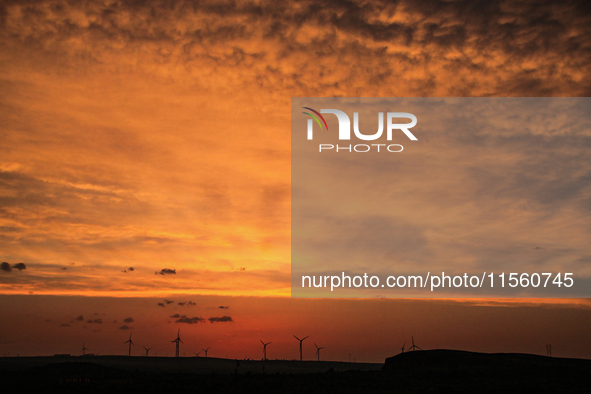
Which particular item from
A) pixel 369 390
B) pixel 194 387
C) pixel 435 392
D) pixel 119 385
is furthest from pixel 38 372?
pixel 435 392

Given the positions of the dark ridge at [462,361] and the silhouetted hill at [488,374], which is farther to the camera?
the dark ridge at [462,361]

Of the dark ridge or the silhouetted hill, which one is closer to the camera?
the silhouetted hill

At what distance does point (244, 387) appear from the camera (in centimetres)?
9619

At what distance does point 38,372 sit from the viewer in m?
153

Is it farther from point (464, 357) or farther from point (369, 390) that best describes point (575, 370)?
point (369, 390)

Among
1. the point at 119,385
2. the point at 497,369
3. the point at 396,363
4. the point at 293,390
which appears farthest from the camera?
the point at 396,363

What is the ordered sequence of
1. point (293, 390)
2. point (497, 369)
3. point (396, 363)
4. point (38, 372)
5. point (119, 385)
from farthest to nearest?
point (396, 363), point (38, 372), point (497, 369), point (119, 385), point (293, 390)

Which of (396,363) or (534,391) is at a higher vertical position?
(534,391)

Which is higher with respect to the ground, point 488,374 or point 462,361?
point 488,374

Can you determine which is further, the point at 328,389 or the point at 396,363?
the point at 396,363

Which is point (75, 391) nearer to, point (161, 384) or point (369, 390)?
point (161, 384)

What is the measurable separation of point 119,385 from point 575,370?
10488 centimetres

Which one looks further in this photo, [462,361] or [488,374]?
[462,361]

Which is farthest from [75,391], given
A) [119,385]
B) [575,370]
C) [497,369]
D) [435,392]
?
[575,370]
